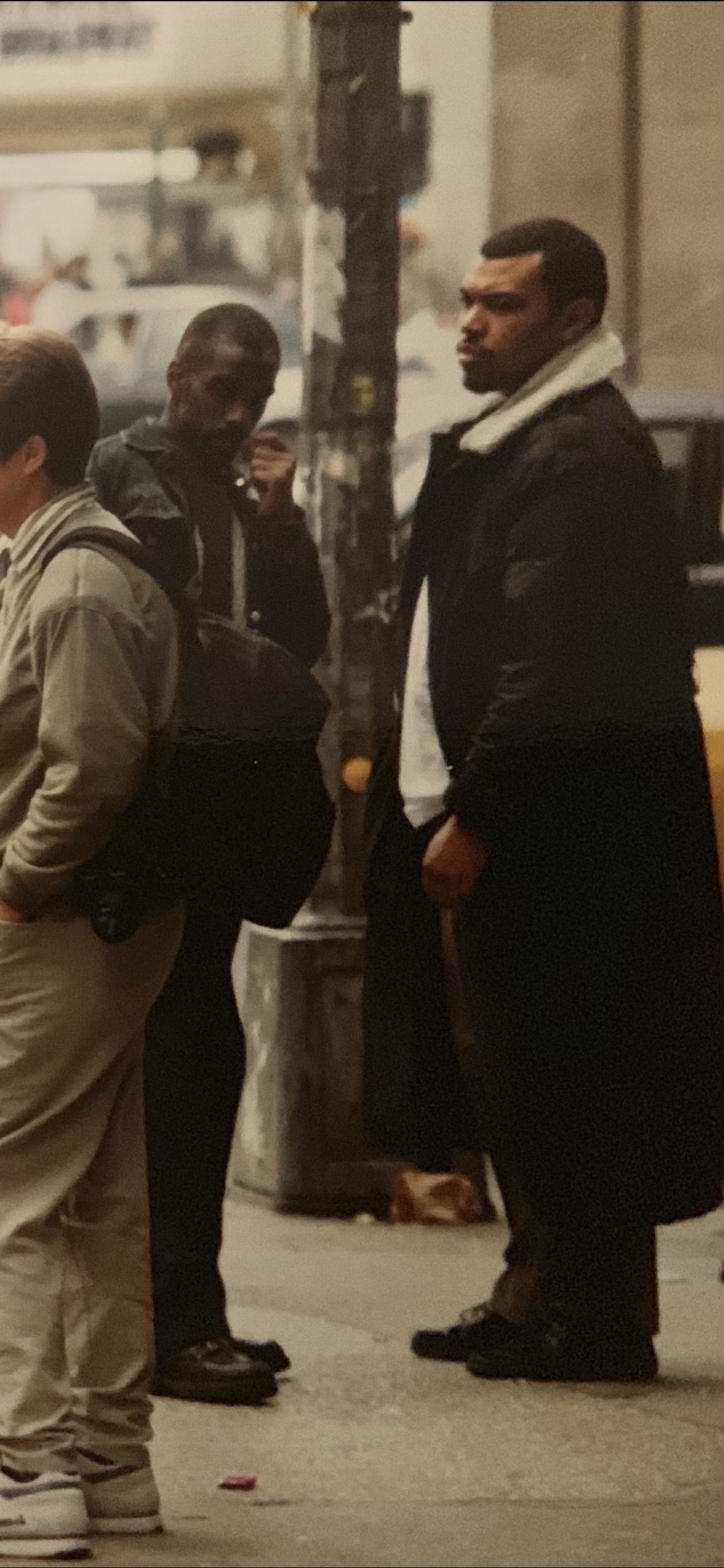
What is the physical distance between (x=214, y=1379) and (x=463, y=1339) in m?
0.58

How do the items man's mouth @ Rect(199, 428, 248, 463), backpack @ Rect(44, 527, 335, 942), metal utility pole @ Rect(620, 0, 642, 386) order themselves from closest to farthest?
backpack @ Rect(44, 527, 335, 942) → man's mouth @ Rect(199, 428, 248, 463) → metal utility pole @ Rect(620, 0, 642, 386)

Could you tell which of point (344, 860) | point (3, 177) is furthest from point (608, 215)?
point (344, 860)

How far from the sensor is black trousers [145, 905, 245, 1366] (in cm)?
573

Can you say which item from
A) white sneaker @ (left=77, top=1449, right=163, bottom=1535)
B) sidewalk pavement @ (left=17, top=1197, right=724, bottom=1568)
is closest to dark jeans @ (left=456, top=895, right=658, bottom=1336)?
sidewalk pavement @ (left=17, top=1197, right=724, bottom=1568)

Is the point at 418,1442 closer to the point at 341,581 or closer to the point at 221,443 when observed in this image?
the point at 221,443

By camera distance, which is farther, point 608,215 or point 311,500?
point 311,500

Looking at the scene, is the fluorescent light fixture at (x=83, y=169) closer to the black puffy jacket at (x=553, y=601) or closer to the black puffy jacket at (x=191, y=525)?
the black puffy jacket at (x=191, y=525)

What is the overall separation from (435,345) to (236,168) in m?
0.52

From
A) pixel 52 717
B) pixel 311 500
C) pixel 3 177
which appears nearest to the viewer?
pixel 52 717

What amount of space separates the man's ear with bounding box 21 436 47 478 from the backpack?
17 cm

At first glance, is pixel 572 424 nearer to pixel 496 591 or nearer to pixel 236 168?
pixel 496 591

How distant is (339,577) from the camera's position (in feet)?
23.5

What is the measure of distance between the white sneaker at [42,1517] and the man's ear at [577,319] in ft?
7.51

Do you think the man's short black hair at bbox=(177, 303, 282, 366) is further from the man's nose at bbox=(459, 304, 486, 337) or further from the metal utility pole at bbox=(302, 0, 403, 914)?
the metal utility pole at bbox=(302, 0, 403, 914)
